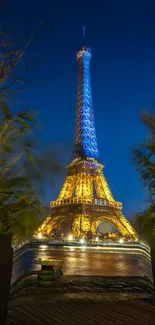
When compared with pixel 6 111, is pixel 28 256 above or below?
below

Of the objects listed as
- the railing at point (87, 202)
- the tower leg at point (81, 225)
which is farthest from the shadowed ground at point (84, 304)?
the railing at point (87, 202)

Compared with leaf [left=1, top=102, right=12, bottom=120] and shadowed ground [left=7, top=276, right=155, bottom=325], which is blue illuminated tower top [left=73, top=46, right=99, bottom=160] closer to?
shadowed ground [left=7, top=276, right=155, bottom=325]

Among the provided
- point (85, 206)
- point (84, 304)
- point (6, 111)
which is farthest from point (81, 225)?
point (6, 111)

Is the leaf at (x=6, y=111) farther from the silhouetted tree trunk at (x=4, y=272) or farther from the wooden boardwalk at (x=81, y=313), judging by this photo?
the wooden boardwalk at (x=81, y=313)

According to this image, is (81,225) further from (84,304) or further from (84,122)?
(84,304)

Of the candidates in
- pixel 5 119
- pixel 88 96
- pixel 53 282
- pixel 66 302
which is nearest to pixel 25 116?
pixel 5 119

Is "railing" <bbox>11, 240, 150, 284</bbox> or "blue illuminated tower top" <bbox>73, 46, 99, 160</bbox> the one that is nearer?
"railing" <bbox>11, 240, 150, 284</bbox>

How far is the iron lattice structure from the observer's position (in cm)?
A: 3953

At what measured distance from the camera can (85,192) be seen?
4212 cm

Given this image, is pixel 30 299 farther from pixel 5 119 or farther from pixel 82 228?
pixel 82 228

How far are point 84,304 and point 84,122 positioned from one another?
152ft

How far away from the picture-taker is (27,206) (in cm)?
384

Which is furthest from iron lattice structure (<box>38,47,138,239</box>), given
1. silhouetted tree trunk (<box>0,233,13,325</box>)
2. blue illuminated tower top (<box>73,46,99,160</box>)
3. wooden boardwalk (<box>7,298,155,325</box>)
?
silhouetted tree trunk (<box>0,233,13,325</box>)

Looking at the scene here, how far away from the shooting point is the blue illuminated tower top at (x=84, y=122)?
48719 millimetres
